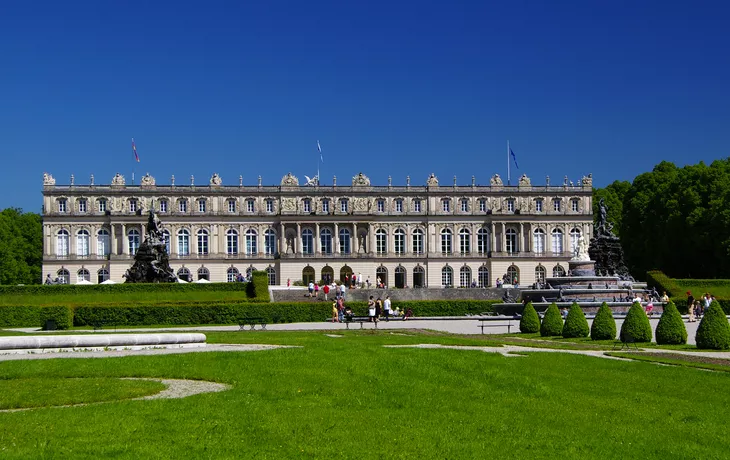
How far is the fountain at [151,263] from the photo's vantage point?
5175cm

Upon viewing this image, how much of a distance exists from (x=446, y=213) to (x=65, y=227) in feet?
122

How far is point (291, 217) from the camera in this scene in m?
88.4

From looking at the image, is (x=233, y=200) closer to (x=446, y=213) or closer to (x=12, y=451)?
(x=446, y=213)

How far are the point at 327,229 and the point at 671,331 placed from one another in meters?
65.7

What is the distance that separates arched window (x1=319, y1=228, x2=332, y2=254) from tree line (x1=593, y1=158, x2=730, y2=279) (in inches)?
1105

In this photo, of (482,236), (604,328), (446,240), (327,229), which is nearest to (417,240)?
(446,240)

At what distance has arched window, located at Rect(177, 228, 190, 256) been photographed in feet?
289

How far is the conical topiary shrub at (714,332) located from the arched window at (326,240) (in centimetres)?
6684

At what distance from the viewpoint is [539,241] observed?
9038cm

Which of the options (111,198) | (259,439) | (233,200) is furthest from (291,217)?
(259,439)

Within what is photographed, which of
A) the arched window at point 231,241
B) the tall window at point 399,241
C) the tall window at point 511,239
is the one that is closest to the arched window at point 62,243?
the arched window at point 231,241

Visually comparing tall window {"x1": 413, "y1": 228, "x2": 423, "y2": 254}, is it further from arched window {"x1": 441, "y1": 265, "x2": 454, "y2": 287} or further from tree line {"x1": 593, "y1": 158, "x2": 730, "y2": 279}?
tree line {"x1": 593, "y1": 158, "x2": 730, "y2": 279}

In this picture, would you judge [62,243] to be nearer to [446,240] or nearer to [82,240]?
[82,240]

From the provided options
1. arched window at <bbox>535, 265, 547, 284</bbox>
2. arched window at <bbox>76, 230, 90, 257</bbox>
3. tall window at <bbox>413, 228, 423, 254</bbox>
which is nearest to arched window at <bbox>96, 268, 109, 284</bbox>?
arched window at <bbox>76, 230, 90, 257</bbox>
